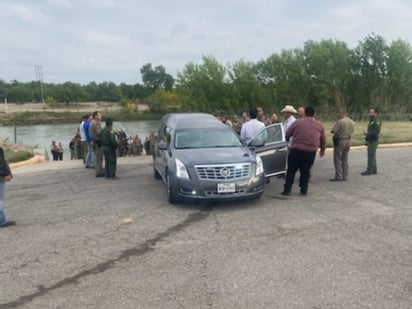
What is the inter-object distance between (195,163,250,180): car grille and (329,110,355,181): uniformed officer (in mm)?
3331

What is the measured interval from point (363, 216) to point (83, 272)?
4.38m

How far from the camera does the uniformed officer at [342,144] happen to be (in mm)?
10453

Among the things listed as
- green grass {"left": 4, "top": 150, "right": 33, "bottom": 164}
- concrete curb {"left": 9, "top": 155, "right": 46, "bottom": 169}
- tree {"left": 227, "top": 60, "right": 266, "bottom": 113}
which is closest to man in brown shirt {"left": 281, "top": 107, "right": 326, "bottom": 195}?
concrete curb {"left": 9, "top": 155, "right": 46, "bottom": 169}

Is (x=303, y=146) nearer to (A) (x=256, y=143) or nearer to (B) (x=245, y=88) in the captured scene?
(A) (x=256, y=143)

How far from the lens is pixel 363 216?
286 inches

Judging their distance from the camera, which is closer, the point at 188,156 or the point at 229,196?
the point at 229,196

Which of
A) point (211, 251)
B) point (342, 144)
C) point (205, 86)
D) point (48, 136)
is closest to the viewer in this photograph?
point (211, 251)

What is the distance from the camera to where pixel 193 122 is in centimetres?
1013

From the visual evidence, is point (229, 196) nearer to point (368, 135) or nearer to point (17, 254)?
point (17, 254)

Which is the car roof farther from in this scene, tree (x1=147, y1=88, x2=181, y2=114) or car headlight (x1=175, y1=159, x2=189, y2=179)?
tree (x1=147, y1=88, x2=181, y2=114)

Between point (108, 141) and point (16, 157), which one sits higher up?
point (108, 141)

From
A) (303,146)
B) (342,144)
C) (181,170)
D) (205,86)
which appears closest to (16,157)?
(181,170)

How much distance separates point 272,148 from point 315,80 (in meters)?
44.7

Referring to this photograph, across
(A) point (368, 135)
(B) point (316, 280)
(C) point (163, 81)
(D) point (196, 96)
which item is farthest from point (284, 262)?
(C) point (163, 81)
